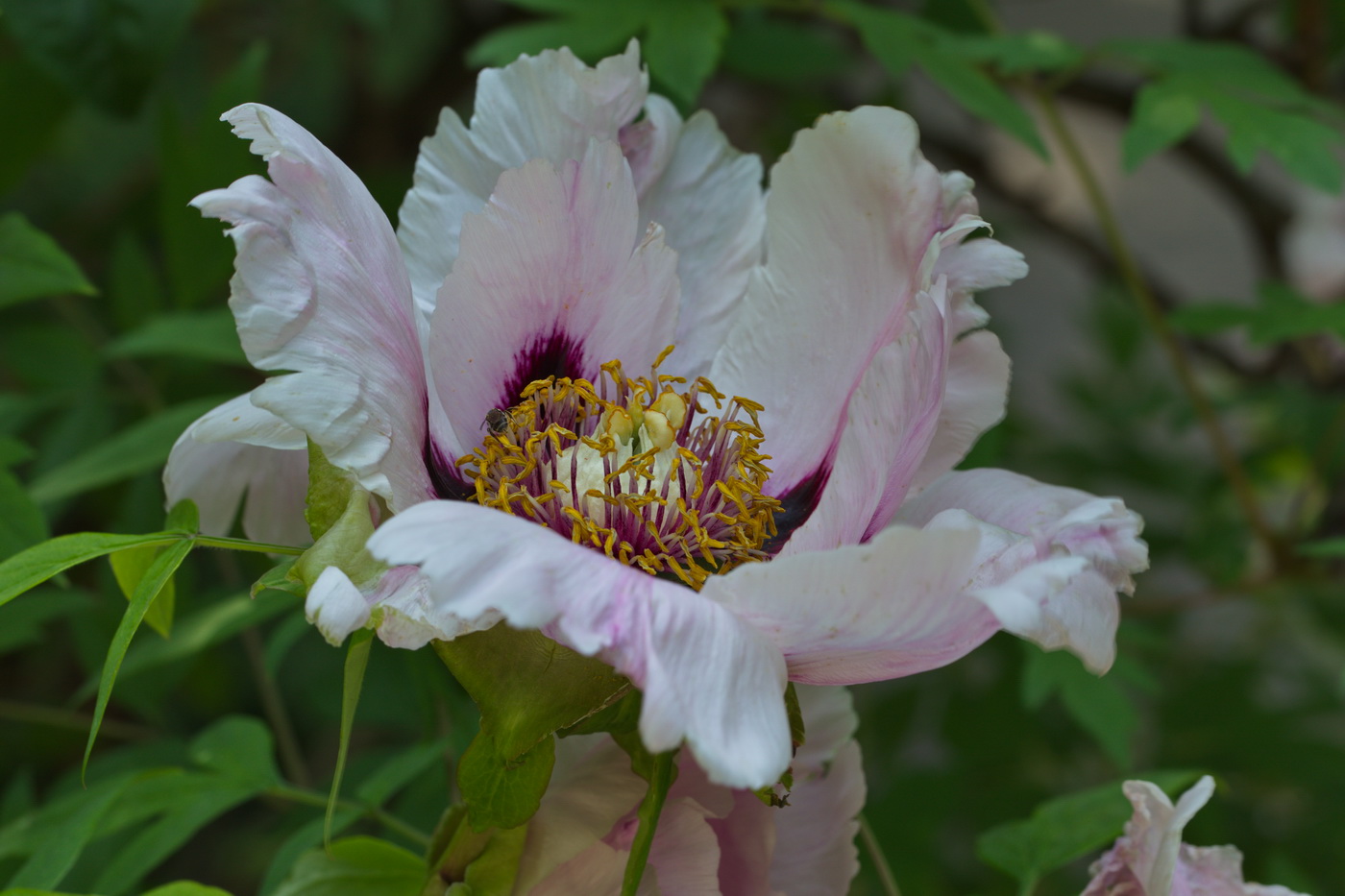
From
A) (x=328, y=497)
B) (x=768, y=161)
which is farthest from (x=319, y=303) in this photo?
(x=768, y=161)

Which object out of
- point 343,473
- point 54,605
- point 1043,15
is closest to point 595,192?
point 343,473

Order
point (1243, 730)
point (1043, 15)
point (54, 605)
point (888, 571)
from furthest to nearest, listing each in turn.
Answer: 1. point (1043, 15)
2. point (1243, 730)
3. point (54, 605)
4. point (888, 571)

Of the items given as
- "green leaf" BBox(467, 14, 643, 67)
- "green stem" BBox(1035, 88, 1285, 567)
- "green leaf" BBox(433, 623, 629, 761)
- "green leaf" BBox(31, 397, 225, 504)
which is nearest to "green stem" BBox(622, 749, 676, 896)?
"green leaf" BBox(433, 623, 629, 761)

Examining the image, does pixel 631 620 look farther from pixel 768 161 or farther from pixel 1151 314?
pixel 768 161

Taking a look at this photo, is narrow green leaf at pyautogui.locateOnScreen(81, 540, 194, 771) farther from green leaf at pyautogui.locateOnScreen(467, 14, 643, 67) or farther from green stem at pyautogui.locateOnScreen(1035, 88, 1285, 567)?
green stem at pyautogui.locateOnScreen(1035, 88, 1285, 567)

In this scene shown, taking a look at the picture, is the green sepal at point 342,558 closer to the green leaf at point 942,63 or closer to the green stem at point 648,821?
the green stem at point 648,821

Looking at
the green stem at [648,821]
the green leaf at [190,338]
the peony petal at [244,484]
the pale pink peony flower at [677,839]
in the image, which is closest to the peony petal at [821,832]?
the pale pink peony flower at [677,839]

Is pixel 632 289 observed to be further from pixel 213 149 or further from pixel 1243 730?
pixel 1243 730
